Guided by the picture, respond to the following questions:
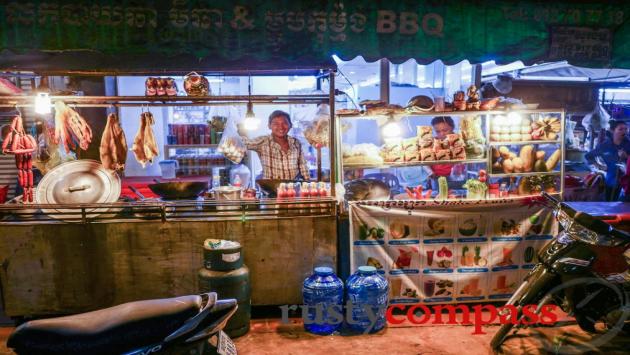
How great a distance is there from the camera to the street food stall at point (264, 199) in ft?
16.9

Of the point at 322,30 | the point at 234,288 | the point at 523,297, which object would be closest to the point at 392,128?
the point at 322,30

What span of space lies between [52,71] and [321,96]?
311 cm

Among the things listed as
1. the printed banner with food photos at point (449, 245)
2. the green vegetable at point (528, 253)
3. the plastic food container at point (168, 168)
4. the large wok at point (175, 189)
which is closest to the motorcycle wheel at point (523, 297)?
the printed banner with food photos at point (449, 245)

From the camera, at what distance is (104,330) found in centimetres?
291

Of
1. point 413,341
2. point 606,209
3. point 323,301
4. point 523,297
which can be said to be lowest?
point 413,341

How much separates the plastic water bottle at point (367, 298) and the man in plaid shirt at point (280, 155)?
283 cm

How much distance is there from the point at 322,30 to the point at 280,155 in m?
2.63

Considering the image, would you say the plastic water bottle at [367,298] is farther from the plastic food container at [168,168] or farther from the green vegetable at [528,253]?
the plastic food container at [168,168]

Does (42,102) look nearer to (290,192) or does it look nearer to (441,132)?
(290,192)

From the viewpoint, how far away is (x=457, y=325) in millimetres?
5180

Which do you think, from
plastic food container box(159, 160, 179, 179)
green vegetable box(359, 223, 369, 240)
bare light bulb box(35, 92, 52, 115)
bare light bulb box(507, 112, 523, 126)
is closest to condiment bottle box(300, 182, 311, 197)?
green vegetable box(359, 223, 369, 240)

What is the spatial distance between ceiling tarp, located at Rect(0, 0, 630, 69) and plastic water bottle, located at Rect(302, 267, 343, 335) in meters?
2.51

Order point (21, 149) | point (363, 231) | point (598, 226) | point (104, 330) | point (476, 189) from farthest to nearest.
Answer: point (476, 189) → point (21, 149) → point (363, 231) → point (598, 226) → point (104, 330)

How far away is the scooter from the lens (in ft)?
9.32
